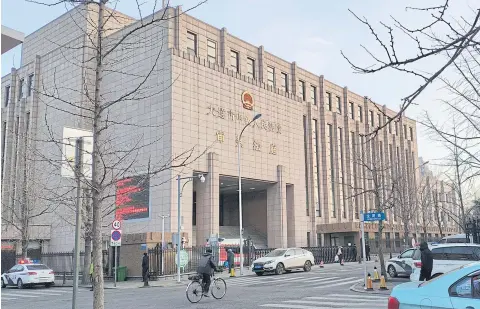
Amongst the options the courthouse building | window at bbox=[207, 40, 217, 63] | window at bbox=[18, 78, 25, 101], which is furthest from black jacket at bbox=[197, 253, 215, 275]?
window at bbox=[18, 78, 25, 101]

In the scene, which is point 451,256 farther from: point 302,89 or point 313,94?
point 313,94

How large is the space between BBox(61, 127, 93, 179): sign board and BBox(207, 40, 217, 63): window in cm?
4161

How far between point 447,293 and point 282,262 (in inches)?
928

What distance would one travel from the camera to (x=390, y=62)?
4.43 m

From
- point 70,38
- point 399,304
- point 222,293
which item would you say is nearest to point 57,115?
point 70,38

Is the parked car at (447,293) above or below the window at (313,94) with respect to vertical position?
below

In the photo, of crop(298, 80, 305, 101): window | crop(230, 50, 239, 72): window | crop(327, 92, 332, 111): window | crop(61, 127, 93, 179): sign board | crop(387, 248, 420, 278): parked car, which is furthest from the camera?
crop(327, 92, 332, 111): window

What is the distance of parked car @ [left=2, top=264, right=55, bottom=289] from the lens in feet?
88.9

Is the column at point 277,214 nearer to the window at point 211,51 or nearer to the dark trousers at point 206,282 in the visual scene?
the window at point 211,51

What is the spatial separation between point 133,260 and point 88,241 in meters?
3.70

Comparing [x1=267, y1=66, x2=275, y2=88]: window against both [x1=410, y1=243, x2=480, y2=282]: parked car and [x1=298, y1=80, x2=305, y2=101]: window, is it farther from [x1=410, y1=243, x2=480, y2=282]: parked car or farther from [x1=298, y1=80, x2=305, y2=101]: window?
[x1=410, y1=243, x2=480, y2=282]: parked car

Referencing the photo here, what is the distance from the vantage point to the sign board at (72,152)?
7.72m

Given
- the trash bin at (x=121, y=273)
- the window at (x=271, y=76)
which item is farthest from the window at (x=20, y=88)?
the trash bin at (x=121, y=273)

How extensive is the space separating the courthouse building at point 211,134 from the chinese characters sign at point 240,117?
122mm
